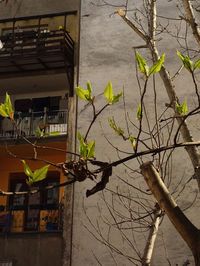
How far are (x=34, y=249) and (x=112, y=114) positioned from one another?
4414mm

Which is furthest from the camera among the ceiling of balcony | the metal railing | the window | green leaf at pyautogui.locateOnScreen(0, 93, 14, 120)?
the ceiling of balcony

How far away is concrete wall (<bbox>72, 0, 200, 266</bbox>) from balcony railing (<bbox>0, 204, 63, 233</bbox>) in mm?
1311

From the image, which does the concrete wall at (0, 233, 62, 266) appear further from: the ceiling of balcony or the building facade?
the ceiling of balcony

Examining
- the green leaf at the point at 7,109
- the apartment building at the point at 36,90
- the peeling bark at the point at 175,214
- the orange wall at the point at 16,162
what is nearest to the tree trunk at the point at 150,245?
the peeling bark at the point at 175,214

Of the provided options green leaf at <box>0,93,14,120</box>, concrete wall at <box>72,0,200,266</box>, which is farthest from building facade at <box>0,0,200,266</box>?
green leaf at <box>0,93,14,120</box>

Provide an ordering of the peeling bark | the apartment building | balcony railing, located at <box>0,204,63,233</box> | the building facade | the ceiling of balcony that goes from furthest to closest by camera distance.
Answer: the ceiling of balcony, the apartment building, balcony railing, located at <box>0,204,63,233</box>, the building facade, the peeling bark

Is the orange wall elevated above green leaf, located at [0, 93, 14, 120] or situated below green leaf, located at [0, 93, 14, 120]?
above

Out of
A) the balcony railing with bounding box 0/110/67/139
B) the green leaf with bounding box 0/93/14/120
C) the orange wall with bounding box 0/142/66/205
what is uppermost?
the balcony railing with bounding box 0/110/67/139

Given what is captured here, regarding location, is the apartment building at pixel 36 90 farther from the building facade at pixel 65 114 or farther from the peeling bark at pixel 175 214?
the peeling bark at pixel 175 214

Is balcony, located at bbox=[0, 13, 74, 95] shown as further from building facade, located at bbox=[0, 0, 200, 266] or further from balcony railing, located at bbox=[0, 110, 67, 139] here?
balcony railing, located at bbox=[0, 110, 67, 139]

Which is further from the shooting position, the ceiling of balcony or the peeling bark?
the ceiling of balcony

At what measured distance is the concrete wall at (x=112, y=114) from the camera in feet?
44.8

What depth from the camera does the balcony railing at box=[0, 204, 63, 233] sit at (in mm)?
15734

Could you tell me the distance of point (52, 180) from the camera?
62.5 ft
